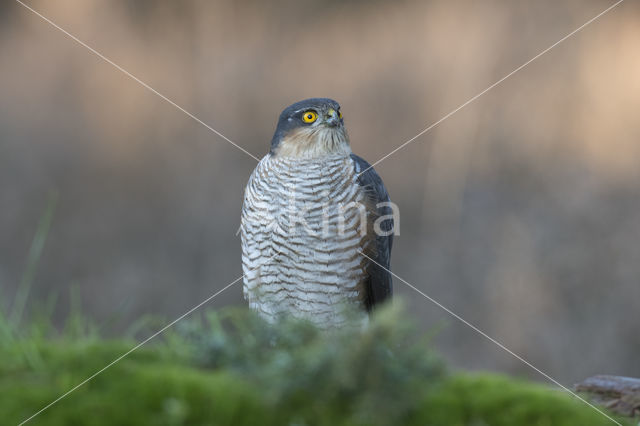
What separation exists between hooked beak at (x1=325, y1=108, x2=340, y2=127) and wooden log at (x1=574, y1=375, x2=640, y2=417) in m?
1.60

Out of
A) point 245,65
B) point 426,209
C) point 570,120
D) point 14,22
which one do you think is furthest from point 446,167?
point 14,22

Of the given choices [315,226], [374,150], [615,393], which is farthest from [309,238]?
[374,150]

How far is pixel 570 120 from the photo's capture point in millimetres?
6000

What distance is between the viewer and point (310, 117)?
3.24m

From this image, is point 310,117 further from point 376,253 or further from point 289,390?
point 289,390

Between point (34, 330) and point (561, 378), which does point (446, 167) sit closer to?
point (561, 378)

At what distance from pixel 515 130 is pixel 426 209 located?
1076 millimetres

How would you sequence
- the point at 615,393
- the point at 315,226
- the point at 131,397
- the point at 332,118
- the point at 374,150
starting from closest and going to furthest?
1. the point at 131,397
2. the point at 615,393
3. the point at 315,226
4. the point at 332,118
5. the point at 374,150

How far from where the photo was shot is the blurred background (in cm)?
596

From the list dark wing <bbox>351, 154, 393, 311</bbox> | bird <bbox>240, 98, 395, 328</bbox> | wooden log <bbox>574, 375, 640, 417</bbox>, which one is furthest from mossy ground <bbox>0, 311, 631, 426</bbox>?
dark wing <bbox>351, 154, 393, 311</bbox>

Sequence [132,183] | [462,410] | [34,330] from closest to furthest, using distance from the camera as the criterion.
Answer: [462,410]
[34,330]
[132,183]

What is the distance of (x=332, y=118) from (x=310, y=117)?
0.11 metres

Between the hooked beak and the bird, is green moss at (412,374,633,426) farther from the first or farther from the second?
the hooked beak

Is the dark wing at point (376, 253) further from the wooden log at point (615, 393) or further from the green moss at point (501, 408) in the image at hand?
the green moss at point (501, 408)
